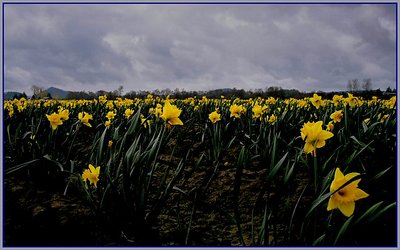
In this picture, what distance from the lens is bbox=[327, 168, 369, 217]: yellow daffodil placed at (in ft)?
3.81

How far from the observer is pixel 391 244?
1.65 m

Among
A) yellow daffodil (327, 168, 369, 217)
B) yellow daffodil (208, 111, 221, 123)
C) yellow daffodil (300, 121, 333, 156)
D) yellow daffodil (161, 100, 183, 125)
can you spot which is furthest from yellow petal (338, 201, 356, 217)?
yellow daffodil (208, 111, 221, 123)

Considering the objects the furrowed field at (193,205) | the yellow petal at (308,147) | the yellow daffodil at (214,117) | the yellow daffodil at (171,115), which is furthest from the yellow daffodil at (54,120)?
the yellow petal at (308,147)

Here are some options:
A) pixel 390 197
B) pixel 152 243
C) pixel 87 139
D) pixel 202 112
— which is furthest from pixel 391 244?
pixel 202 112

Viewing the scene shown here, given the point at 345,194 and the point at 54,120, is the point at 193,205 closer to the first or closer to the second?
the point at 345,194

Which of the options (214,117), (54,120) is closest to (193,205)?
(54,120)

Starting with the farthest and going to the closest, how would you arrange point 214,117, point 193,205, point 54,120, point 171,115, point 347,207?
point 214,117
point 54,120
point 171,115
point 193,205
point 347,207

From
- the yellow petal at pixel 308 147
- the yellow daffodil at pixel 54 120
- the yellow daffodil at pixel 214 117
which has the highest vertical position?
the yellow daffodil at pixel 214 117

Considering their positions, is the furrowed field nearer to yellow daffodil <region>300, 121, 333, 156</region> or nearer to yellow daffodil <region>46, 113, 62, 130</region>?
yellow daffodil <region>300, 121, 333, 156</region>

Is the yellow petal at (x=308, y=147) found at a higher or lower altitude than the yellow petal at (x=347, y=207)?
higher

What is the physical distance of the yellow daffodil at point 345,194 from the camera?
1.16 m

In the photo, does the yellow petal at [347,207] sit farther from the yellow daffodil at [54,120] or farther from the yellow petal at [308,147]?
the yellow daffodil at [54,120]

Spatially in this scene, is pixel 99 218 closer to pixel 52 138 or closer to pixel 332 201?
pixel 332 201

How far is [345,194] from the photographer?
1186mm
